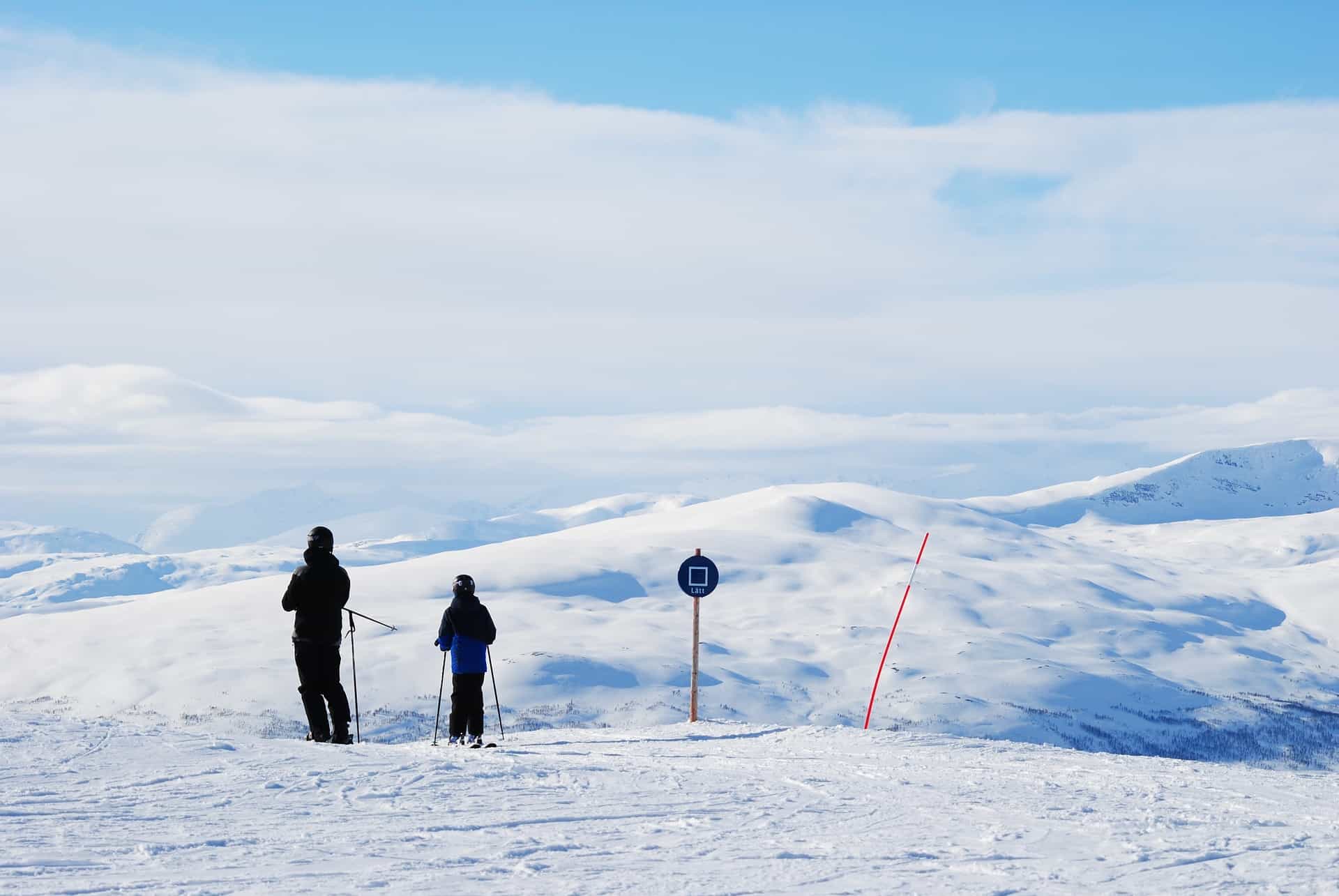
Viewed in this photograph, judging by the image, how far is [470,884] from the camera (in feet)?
23.0

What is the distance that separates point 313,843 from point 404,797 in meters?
1.54

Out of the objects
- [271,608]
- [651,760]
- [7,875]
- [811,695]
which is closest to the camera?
[7,875]

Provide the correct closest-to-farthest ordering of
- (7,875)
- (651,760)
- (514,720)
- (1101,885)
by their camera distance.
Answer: (7,875) < (1101,885) < (651,760) < (514,720)

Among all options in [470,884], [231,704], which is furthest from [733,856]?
[231,704]

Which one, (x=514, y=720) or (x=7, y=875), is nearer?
(x=7, y=875)

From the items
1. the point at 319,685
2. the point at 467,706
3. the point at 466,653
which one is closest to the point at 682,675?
the point at 467,706

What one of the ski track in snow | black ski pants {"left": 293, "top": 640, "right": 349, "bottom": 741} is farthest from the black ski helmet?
the ski track in snow

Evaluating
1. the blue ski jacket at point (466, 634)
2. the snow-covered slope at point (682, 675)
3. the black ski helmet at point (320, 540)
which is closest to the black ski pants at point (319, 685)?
the black ski helmet at point (320, 540)

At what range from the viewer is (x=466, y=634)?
50.6 feet

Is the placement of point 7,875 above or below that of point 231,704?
above

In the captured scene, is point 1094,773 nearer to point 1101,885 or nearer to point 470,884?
point 1101,885

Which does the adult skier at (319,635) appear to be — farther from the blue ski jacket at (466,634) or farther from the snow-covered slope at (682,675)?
the snow-covered slope at (682,675)

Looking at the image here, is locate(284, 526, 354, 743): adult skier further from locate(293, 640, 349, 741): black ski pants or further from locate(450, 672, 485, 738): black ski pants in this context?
locate(450, 672, 485, 738): black ski pants

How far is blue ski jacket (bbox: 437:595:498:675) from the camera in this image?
1535 cm
